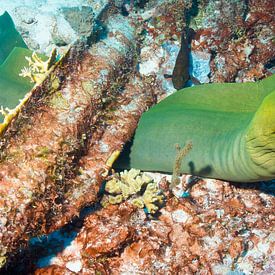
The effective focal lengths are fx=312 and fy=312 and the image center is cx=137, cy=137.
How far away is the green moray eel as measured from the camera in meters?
3.52

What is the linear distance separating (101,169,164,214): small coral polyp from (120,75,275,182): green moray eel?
51 cm

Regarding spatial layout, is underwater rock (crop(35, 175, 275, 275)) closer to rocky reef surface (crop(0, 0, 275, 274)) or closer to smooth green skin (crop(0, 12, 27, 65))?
rocky reef surface (crop(0, 0, 275, 274))

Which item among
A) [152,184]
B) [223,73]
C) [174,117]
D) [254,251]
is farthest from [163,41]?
[254,251]

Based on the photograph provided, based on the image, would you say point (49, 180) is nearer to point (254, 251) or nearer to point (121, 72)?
point (121, 72)

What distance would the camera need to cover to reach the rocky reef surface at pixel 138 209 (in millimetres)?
3408

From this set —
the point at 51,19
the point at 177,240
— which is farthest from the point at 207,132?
the point at 51,19

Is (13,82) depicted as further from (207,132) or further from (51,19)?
(207,132)

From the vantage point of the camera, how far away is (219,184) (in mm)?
4109

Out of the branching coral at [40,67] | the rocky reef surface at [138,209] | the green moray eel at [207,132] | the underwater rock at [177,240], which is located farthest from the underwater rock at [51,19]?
the underwater rock at [177,240]

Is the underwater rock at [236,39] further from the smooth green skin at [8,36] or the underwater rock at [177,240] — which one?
the smooth green skin at [8,36]

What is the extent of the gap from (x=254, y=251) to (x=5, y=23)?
5.31m

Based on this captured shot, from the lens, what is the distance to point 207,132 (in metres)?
3.95

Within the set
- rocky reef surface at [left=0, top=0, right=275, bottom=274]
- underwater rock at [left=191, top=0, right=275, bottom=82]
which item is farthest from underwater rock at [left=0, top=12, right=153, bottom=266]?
Result: underwater rock at [left=191, top=0, right=275, bottom=82]

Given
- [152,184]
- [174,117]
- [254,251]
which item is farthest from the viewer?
[174,117]
